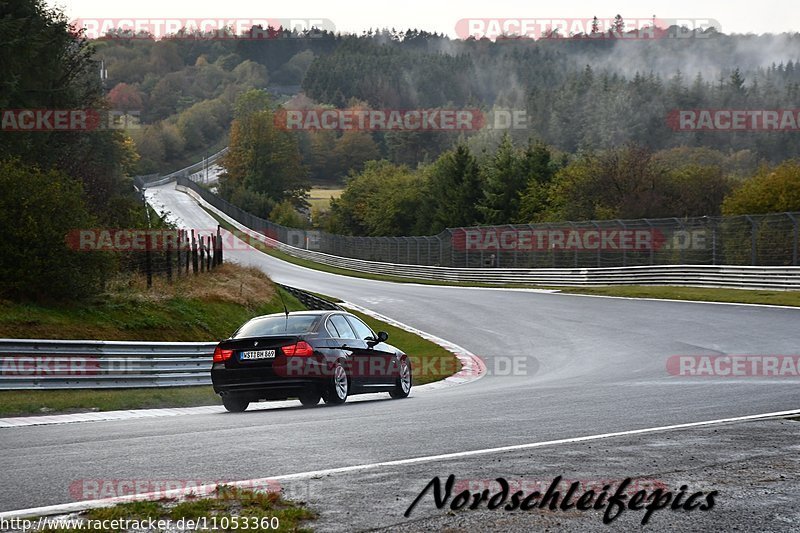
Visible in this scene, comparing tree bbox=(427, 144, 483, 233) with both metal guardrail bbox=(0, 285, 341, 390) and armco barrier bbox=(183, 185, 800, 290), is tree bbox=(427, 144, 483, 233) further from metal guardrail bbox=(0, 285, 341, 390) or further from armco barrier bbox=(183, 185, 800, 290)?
metal guardrail bbox=(0, 285, 341, 390)

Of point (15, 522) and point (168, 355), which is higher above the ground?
point (15, 522)

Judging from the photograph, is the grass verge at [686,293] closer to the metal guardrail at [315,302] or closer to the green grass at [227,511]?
the metal guardrail at [315,302]

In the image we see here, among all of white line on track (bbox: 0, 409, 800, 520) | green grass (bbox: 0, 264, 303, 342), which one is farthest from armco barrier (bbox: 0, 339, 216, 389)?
white line on track (bbox: 0, 409, 800, 520)

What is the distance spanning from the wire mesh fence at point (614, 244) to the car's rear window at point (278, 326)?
2262 cm

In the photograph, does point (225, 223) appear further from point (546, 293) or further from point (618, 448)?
point (618, 448)

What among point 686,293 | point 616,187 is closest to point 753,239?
point 686,293

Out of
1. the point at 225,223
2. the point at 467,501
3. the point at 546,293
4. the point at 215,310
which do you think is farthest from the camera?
the point at 225,223

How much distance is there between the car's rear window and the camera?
14.2m

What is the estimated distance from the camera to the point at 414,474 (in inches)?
268

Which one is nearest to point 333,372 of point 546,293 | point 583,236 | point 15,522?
point 15,522

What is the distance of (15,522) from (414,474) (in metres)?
2.60

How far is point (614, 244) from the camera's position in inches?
1697

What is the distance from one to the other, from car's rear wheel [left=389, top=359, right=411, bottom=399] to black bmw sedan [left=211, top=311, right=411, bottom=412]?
88 centimetres

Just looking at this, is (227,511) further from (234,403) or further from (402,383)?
(402,383)
